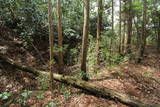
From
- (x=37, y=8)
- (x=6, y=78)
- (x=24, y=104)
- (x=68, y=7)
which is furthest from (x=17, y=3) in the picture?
(x=24, y=104)

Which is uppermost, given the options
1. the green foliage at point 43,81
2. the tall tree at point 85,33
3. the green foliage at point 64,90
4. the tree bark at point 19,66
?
the tall tree at point 85,33

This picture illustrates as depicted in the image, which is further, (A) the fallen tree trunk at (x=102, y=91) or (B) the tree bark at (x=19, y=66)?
(B) the tree bark at (x=19, y=66)

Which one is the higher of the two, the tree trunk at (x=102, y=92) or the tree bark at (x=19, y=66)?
the tree bark at (x=19, y=66)

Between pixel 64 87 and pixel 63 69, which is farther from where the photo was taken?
pixel 63 69

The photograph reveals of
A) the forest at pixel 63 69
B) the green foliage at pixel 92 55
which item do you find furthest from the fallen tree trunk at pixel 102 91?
the green foliage at pixel 92 55

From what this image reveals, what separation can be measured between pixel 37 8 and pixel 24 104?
6.87 metres

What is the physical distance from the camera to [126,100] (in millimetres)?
4703

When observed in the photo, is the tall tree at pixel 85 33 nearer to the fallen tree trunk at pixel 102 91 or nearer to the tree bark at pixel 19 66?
the fallen tree trunk at pixel 102 91

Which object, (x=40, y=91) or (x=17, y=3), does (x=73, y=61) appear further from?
(x=17, y=3)

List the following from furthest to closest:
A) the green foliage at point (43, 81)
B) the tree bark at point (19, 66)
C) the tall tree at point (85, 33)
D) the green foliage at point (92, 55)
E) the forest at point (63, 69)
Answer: the green foliage at point (92, 55) < the tree bark at point (19, 66) < the green foliage at point (43, 81) < the tall tree at point (85, 33) < the forest at point (63, 69)

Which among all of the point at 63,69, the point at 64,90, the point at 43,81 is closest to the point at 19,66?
the point at 43,81

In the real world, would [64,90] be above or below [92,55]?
below

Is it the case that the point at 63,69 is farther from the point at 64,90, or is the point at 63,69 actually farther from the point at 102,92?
the point at 102,92

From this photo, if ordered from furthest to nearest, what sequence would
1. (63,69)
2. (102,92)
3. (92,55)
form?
(92,55)
(63,69)
(102,92)
